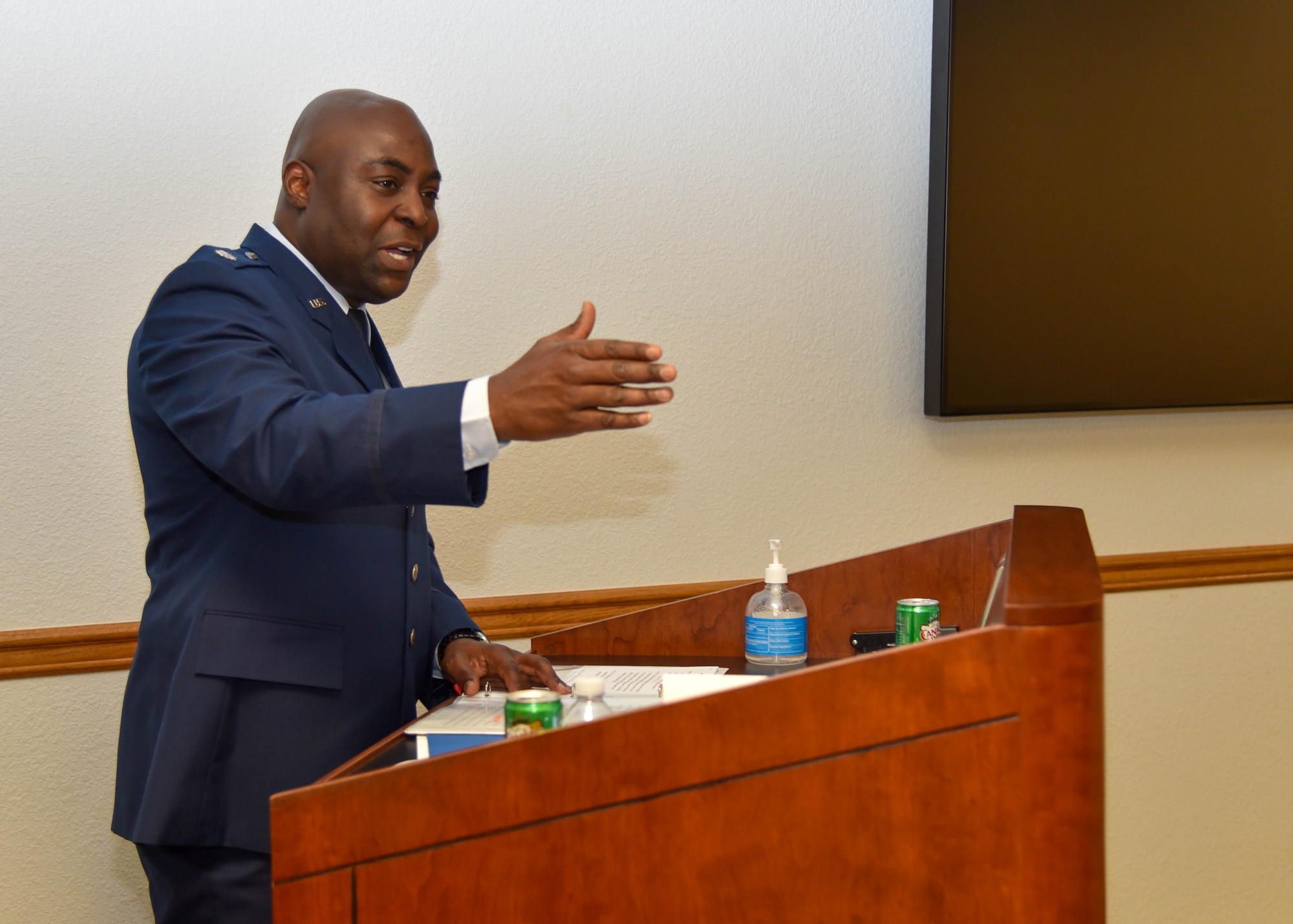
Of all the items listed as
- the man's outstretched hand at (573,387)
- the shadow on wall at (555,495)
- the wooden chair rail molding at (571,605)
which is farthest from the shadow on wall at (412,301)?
the man's outstretched hand at (573,387)

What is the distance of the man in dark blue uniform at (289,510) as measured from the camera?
1.06 metres

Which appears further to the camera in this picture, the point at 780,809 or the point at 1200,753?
the point at 1200,753

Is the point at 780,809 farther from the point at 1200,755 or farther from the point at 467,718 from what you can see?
the point at 1200,755

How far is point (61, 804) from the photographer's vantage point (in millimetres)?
2148

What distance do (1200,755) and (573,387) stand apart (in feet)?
8.70

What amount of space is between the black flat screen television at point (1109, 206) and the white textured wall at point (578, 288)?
144 mm

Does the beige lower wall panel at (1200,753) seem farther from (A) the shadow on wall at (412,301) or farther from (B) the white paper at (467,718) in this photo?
(B) the white paper at (467,718)

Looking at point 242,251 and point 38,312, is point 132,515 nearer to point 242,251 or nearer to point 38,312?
point 38,312

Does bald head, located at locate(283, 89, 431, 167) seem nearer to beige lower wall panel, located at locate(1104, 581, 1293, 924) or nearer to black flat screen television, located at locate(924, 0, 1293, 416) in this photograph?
black flat screen television, located at locate(924, 0, 1293, 416)

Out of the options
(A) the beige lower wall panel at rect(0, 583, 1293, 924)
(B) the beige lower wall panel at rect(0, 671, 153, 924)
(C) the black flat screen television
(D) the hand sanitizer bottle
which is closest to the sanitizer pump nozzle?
(D) the hand sanitizer bottle

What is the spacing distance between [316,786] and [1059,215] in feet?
7.84

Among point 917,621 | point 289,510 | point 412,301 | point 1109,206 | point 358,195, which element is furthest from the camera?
point 1109,206

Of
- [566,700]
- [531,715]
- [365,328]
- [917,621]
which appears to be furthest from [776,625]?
[365,328]

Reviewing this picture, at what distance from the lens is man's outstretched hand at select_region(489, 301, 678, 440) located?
99 centimetres
